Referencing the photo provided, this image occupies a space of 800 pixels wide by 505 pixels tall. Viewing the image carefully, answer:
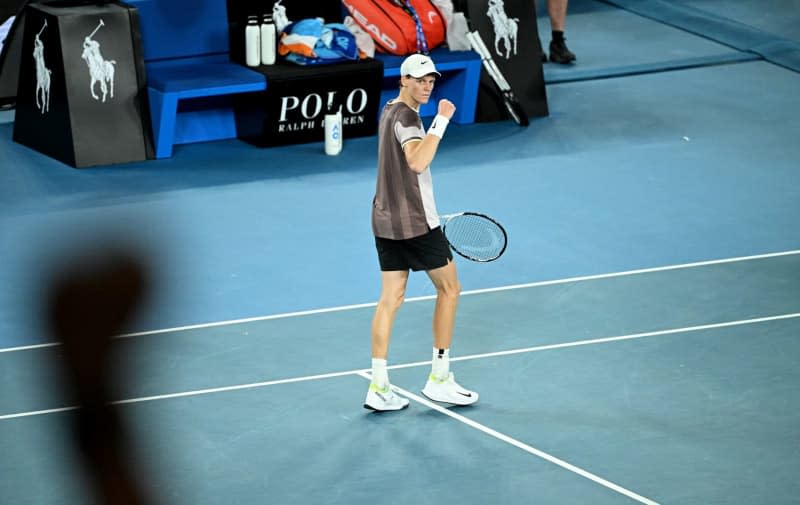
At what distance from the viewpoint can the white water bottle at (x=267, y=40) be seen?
1106 centimetres

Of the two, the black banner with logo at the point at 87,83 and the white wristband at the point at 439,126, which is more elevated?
the white wristband at the point at 439,126

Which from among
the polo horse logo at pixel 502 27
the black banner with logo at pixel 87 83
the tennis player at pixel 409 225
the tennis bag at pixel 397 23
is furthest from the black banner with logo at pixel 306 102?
the tennis player at pixel 409 225

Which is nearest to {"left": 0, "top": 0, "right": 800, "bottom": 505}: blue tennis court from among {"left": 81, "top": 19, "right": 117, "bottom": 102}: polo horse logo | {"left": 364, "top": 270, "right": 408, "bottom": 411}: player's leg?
{"left": 364, "top": 270, "right": 408, "bottom": 411}: player's leg

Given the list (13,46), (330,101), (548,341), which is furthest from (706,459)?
(13,46)

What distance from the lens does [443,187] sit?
10.1 meters

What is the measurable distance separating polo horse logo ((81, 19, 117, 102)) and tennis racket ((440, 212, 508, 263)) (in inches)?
Answer: 189

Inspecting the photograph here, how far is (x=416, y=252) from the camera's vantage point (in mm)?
6102

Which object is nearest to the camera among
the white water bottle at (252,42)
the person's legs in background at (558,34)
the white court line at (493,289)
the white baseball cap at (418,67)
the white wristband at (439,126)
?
the white wristband at (439,126)

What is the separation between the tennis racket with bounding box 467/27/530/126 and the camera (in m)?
11.8

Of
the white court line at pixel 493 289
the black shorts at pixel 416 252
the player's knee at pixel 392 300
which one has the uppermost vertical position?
the black shorts at pixel 416 252

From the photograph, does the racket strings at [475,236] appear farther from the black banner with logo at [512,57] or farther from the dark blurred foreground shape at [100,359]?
the black banner with logo at [512,57]

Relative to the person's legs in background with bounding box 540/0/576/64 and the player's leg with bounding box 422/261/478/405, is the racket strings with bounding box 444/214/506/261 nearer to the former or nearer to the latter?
the player's leg with bounding box 422/261/478/405

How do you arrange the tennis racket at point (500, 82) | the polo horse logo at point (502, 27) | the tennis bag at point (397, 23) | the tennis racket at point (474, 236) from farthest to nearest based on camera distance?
the polo horse logo at point (502, 27) → the tennis racket at point (500, 82) → the tennis bag at point (397, 23) → the tennis racket at point (474, 236)

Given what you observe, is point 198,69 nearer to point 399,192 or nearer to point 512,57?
point 512,57
